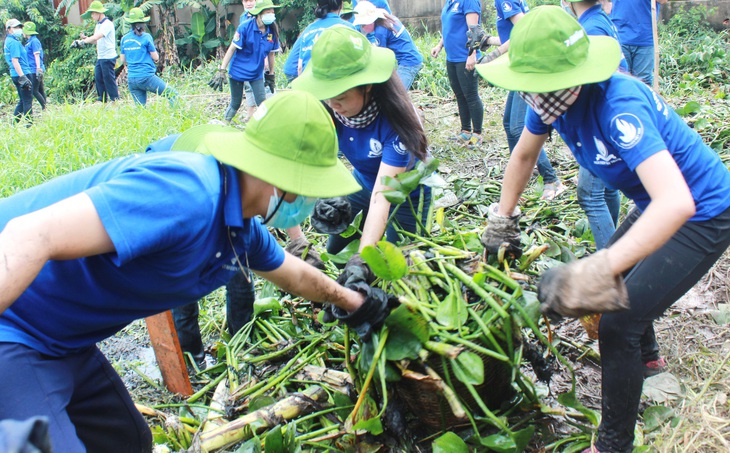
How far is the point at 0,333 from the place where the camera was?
4.72 ft

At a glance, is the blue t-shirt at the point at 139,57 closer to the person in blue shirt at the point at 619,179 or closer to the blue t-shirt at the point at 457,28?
the blue t-shirt at the point at 457,28

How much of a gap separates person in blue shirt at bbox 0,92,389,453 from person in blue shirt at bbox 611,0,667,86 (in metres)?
4.38

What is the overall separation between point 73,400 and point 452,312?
1.13 metres

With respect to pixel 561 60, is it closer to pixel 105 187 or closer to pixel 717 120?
pixel 105 187

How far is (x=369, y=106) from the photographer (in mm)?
2480

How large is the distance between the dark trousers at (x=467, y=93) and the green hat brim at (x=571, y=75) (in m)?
3.67

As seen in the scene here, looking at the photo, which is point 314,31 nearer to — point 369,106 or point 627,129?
point 369,106

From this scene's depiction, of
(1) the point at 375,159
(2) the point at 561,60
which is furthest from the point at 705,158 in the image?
(1) the point at 375,159

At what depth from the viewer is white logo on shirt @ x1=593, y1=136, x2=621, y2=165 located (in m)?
1.87

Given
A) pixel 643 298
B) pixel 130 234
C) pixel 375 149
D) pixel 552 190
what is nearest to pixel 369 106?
pixel 375 149

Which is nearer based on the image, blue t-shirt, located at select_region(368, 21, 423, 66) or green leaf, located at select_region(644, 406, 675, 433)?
green leaf, located at select_region(644, 406, 675, 433)

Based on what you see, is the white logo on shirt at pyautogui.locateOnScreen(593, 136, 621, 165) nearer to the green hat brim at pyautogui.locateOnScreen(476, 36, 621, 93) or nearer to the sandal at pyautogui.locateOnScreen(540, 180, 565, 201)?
the green hat brim at pyautogui.locateOnScreen(476, 36, 621, 93)

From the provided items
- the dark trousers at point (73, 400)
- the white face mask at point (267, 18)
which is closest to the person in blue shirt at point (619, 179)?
the dark trousers at point (73, 400)

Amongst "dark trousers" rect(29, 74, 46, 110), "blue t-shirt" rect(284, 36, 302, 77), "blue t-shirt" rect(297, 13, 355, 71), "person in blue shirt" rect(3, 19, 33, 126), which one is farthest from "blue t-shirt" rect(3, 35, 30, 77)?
"blue t-shirt" rect(297, 13, 355, 71)
